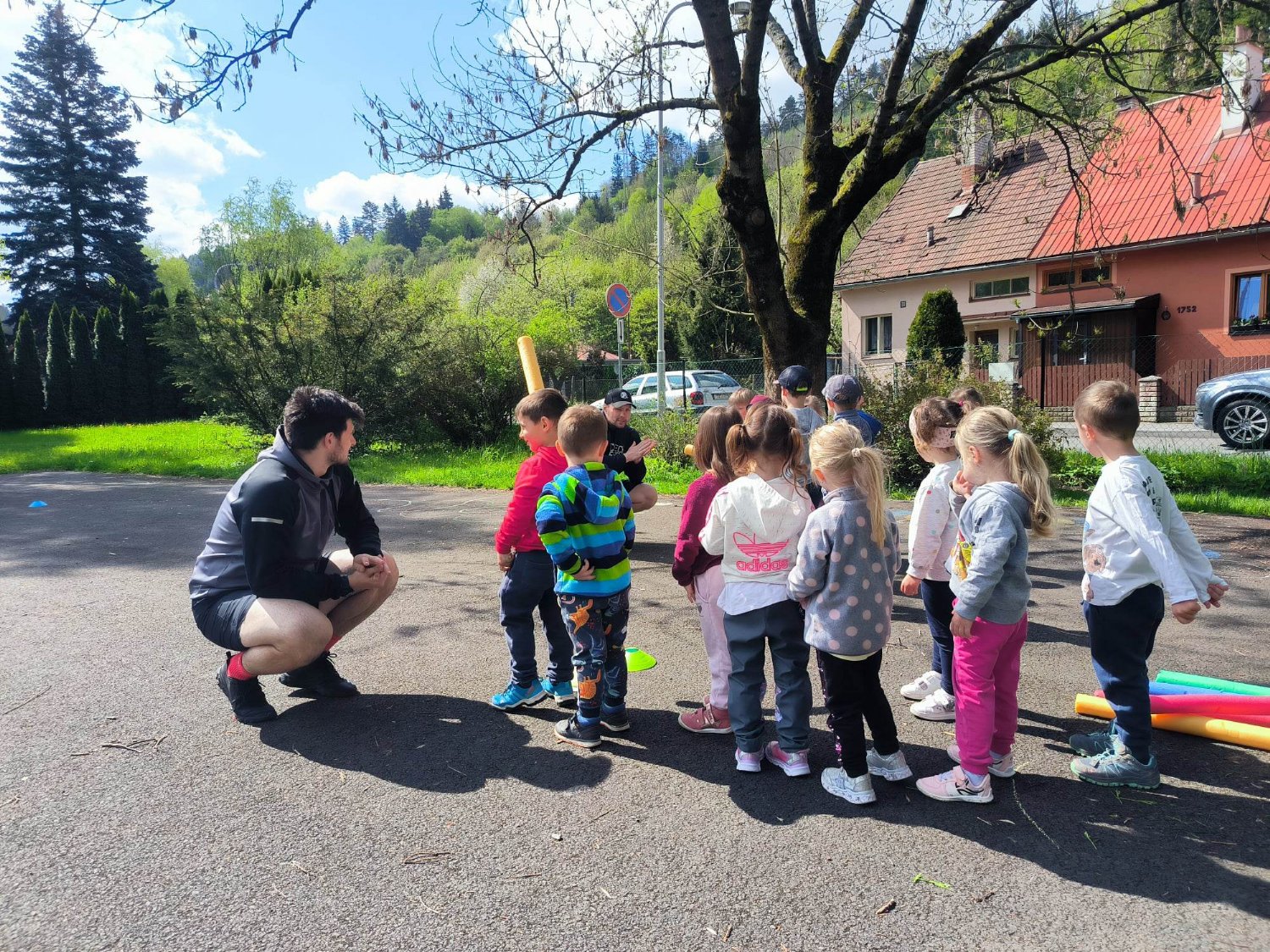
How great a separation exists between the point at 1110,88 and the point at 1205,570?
368 inches

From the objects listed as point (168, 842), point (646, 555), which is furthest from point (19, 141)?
point (168, 842)

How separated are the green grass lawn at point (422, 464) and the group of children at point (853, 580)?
772 cm

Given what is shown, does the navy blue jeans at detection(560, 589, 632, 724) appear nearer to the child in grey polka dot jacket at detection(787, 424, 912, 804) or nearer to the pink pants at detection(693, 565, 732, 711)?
the pink pants at detection(693, 565, 732, 711)

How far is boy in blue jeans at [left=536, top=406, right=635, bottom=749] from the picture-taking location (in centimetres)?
381

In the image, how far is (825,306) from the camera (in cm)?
857

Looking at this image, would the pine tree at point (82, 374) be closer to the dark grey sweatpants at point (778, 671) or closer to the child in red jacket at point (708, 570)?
the child in red jacket at point (708, 570)

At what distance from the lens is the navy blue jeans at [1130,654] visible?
3.38 meters

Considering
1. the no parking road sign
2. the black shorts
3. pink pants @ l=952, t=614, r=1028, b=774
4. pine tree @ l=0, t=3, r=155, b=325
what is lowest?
pink pants @ l=952, t=614, r=1028, b=774

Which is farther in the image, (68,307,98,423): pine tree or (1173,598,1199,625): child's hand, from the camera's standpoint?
(68,307,98,423): pine tree

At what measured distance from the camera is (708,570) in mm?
4062

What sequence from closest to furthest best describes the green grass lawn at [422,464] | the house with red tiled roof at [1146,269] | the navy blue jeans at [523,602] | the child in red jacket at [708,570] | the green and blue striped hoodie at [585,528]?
the green and blue striped hoodie at [585,528] < the child in red jacket at [708,570] < the navy blue jeans at [523,602] < the green grass lawn at [422,464] < the house with red tiled roof at [1146,269]

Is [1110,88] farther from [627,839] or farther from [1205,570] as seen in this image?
[627,839]

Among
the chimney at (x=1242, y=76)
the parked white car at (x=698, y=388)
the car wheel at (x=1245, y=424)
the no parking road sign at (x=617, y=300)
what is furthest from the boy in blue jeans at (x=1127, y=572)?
the parked white car at (x=698, y=388)

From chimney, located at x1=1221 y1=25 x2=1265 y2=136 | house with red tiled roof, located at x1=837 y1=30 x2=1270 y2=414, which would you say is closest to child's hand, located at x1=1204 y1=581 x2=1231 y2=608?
chimney, located at x1=1221 y1=25 x2=1265 y2=136
